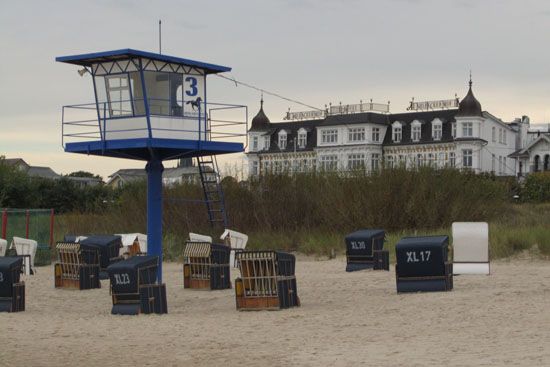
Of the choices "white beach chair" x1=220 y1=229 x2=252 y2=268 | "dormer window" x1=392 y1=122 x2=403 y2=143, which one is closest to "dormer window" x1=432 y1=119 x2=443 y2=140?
→ "dormer window" x1=392 y1=122 x2=403 y2=143

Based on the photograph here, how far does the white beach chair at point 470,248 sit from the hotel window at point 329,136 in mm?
77364

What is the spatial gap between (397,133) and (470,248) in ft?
248

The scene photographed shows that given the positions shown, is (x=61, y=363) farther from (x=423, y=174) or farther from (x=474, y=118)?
(x=474, y=118)

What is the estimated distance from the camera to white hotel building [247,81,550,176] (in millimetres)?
95013

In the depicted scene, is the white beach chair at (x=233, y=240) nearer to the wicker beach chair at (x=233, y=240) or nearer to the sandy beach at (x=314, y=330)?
the wicker beach chair at (x=233, y=240)

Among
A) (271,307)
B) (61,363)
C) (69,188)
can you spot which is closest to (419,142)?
(69,188)

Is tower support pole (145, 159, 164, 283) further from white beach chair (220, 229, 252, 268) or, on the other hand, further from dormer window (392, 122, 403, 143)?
dormer window (392, 122, 403, 143)

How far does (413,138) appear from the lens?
9862 cm

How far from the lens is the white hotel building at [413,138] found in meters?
95.0

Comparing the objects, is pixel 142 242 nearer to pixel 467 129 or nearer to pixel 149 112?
pixel 149 112

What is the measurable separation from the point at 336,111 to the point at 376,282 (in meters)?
80.2

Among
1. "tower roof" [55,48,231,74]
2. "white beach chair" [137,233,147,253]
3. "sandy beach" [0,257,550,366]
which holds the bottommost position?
"sandy beach" [0,257,550,366]

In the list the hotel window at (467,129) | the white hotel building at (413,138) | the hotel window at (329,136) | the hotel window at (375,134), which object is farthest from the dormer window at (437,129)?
the hotel window at (329,136)

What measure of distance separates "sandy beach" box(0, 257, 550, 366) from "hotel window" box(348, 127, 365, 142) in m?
76.0
